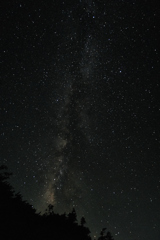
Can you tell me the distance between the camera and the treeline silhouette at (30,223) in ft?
21.6

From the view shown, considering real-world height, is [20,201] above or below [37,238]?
above

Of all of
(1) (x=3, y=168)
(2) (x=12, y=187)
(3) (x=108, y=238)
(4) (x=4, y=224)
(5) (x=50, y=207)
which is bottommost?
(3) (x=108, y=238)

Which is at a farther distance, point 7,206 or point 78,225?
point 78,225

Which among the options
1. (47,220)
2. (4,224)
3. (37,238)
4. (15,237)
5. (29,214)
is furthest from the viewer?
(47,220)

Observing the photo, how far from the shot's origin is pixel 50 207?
41.7 ft

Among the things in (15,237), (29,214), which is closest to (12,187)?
(29,214)

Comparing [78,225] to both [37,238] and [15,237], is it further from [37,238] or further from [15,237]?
[15,237]

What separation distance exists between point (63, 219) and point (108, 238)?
3.40 metres

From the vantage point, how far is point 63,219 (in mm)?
12258

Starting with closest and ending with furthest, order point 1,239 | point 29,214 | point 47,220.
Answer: point 1,239 < point 29,214 < point 47,220

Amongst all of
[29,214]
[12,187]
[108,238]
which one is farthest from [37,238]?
[108,238]

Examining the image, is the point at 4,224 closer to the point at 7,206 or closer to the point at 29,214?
the point at 7,206

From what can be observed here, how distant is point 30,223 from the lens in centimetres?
856

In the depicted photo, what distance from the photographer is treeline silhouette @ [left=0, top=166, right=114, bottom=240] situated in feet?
21.6
